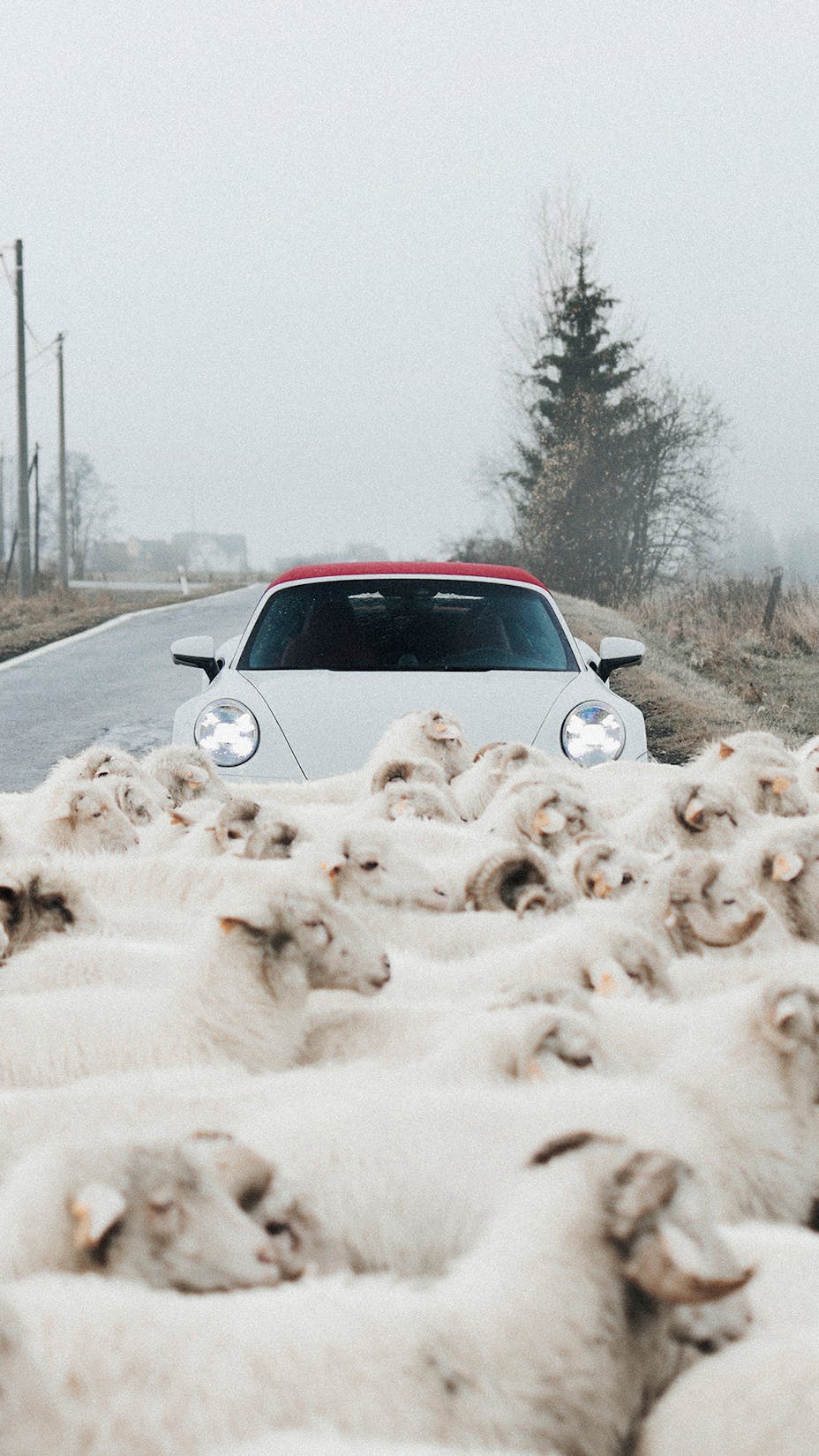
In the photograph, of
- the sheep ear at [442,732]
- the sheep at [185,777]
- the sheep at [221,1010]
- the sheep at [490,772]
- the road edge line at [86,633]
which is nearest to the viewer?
the sheep at [221,1010]

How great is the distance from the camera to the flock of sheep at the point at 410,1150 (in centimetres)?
171

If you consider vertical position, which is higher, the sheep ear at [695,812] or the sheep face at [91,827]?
the sheep ear at [695,812]

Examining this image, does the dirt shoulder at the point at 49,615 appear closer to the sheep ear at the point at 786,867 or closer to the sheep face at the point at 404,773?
the sheep face at the point at 404,773

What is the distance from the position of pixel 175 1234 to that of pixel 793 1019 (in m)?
1.20

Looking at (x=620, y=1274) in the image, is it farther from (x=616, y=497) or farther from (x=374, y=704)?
(x=616, y=497)

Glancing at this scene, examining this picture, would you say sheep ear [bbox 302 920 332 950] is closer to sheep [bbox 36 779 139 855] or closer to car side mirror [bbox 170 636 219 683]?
sheep [bbox 36 779 139 855]

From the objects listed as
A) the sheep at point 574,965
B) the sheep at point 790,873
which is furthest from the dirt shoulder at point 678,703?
the sheep at point 574,965

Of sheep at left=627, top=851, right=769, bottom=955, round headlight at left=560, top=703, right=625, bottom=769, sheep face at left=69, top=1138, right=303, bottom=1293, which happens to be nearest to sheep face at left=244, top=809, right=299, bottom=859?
sheep at left=627, top=851, right=769, bottom=955

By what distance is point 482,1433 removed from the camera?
1698 millimetres

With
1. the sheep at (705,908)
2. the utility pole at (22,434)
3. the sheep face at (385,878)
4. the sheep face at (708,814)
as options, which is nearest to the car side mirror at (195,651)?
the sheep face at (708,814)

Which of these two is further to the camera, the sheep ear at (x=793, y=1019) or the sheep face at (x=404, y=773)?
the sheep face at (x=404, y=773)

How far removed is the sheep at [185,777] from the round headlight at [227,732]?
74 centimetres

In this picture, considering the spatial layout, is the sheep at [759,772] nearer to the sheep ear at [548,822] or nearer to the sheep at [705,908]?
the sheep ear at [548,822]

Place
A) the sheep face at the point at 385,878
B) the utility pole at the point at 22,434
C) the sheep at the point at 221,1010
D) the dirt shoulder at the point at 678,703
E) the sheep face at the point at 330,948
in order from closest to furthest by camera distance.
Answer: the sheep at the point at 221,1010 < the sheep face at the point at 330,948 < the sheep face at the point at 385,878 < the dirt shoulder at the point at 678,703 < the utility pole at the point at 22,434
